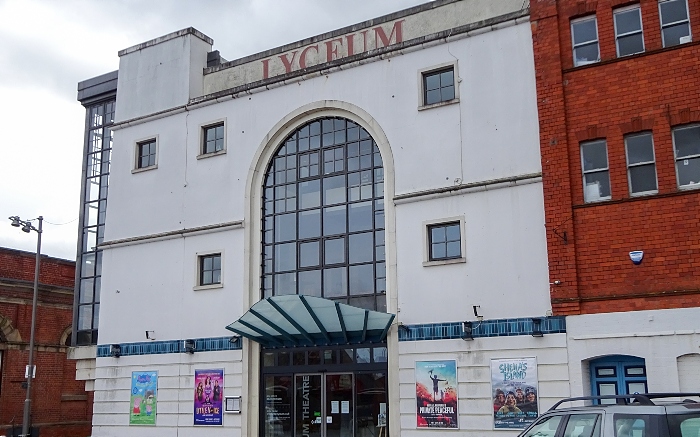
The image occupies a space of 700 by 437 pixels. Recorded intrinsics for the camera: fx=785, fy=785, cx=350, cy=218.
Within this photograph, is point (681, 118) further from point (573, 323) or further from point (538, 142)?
point (573, 323)

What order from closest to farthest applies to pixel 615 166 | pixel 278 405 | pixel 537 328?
pixel 615 166 → pixel 537 328 → pixel 278 405

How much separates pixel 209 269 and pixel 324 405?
5.77 meters

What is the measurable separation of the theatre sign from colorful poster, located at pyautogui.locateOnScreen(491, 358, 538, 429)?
8.83 metres

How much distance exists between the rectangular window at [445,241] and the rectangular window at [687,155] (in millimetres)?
5476

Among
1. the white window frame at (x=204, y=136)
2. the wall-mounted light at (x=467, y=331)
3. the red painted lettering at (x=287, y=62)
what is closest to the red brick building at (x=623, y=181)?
the wall-mounted light at (x=467, y=331)

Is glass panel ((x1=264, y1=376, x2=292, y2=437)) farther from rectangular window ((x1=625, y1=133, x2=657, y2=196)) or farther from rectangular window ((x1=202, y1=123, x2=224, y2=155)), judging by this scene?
rectangular window ((x1=625, y1=133, x2=657, y2=196))

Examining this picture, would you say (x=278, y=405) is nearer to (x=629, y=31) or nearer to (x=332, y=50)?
(x=332, y=50)

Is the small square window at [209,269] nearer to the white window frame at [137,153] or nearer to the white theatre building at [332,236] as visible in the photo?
the white theatre building at [332,236]

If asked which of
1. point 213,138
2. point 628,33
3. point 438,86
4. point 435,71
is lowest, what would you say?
point 213,138

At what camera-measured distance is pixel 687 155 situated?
1764 centimetres

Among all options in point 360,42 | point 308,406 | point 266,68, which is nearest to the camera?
point 308,406

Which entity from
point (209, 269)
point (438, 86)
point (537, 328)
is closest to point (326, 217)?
point (209, 269)

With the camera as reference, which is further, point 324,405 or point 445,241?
point 324,405


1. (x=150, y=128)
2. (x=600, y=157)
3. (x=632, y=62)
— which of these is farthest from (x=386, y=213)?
(x=150, y=128)
